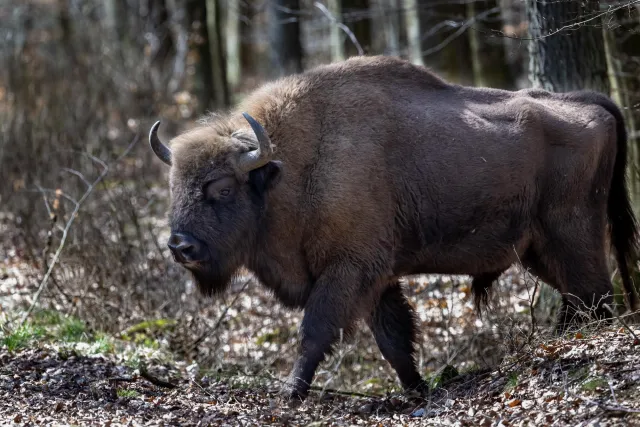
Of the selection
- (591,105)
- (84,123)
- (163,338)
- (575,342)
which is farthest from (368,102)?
(84,123)

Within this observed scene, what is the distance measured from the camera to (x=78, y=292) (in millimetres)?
8750

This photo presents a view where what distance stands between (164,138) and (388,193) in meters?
9.57

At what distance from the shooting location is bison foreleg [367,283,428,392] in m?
Result: 7.43

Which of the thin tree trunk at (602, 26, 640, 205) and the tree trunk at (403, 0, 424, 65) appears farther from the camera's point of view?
the tree trunk at (403, 0, 424, 65)

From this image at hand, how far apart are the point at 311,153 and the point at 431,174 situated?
1032mm

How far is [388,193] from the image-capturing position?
699cm

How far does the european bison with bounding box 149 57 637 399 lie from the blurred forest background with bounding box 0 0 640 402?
0.56 m

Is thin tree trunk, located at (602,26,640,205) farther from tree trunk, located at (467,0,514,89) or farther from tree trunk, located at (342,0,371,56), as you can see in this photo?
tree trunk, located at (342,0,371,56)

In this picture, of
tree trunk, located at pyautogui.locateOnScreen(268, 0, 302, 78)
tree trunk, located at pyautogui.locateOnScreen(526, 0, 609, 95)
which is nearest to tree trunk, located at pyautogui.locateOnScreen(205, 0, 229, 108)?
tree trunk, located at pyautogui.locateOnScreen(268, 0, 302, 78)

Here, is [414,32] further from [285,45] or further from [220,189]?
[220,189]

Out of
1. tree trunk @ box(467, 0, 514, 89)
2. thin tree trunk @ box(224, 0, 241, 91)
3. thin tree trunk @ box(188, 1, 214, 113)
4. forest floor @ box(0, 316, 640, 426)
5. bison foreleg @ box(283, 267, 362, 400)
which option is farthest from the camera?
thin tree trunk @ box(224, 0, 241, 91)

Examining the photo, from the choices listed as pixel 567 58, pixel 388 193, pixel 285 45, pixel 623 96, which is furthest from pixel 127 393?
pixel 285 45

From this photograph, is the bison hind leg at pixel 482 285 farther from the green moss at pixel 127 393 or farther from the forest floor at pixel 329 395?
the green moss at pixel 127 393

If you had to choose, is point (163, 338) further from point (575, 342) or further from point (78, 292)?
point (575, 342)
